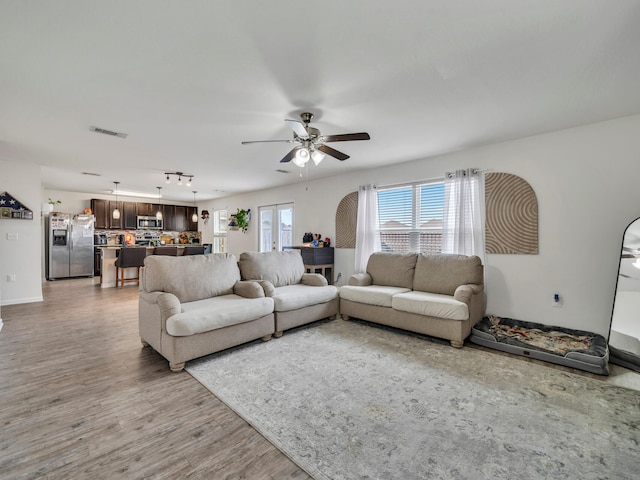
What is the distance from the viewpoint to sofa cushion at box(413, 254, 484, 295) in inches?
148

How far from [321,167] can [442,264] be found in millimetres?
2655

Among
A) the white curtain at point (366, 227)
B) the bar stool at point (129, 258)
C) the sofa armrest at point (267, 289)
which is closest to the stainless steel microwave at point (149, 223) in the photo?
the bar stool at point (129, 258)

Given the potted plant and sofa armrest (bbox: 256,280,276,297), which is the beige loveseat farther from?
the potted plant

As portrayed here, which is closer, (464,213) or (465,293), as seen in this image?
(465,293)

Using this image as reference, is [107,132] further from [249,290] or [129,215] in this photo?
[129,215]

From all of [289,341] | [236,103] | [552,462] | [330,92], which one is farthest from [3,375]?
[552,462]

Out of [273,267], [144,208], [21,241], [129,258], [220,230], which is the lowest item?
[129,258]

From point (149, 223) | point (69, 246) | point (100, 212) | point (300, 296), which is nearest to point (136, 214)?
point (149, 223)

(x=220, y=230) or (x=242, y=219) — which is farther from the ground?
(x=242, y=219)

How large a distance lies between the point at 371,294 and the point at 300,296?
98cm

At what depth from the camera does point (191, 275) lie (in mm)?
3289

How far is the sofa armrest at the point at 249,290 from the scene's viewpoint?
3391 millimetres

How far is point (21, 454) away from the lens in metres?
1.62

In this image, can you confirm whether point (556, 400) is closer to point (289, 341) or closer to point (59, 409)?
point (289, 341)
